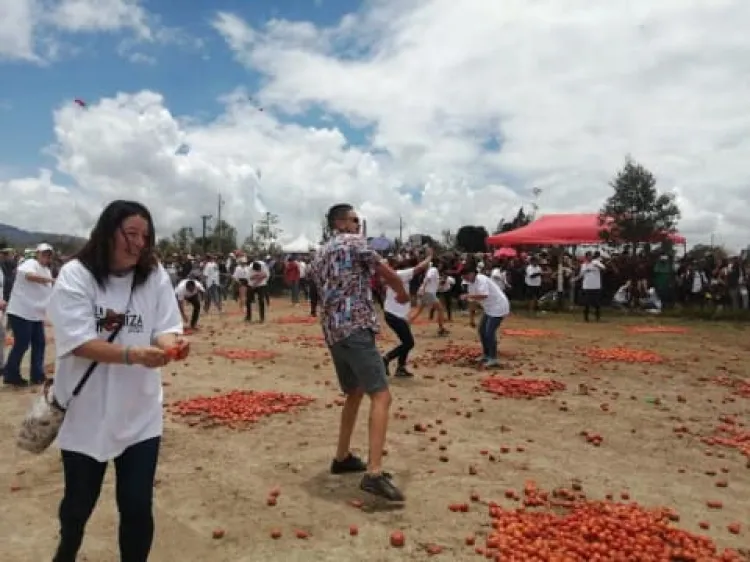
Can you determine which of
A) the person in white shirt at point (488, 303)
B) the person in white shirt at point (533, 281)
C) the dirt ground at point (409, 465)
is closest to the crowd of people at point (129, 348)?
the dirt ground at point (409, 465)

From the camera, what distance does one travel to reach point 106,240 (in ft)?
11.1

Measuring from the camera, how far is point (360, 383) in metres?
5.51

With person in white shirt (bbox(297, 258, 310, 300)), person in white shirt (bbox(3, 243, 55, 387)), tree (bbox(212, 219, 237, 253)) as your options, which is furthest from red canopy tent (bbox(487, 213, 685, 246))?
tree (bbox(212, 219, 237, 253))

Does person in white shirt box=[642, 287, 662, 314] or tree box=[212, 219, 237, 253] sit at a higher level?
tree box=[212, 219, 237, 253]

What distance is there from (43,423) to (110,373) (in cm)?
42

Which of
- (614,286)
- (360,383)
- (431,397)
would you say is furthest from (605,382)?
(614,286)

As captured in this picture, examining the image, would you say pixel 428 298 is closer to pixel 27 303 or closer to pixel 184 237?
pixel 27 303

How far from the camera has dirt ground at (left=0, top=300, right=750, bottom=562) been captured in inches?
185

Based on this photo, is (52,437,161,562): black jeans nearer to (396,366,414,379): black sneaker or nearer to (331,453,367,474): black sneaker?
(331,453,367,474): black sneaker

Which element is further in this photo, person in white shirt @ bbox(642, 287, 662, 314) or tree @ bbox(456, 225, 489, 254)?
tree @ bbox(456, 225, 489, 254)

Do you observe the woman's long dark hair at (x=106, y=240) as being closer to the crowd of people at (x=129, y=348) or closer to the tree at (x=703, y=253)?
the crowd of people at (x=129, y=348)

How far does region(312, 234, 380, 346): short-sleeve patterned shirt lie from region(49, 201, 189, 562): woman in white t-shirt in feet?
6.73

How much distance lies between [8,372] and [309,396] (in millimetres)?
4306

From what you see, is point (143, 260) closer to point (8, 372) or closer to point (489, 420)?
point (489, 420)
